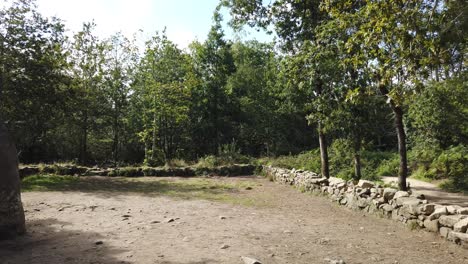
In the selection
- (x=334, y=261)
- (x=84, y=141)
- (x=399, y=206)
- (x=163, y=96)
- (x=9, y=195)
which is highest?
(x=163, y=96)

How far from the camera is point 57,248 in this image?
17.2 feet

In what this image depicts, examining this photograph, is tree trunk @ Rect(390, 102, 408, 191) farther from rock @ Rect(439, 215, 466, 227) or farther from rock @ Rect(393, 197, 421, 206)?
rock @ Rect(439, 215, 466, 227)

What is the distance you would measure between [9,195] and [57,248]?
1.43 metres

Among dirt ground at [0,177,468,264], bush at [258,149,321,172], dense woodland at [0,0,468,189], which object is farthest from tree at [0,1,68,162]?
bush at [258,149,321,172]

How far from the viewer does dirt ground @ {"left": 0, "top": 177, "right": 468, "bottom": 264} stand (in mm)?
4914

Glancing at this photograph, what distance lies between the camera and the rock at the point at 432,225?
6.20 m

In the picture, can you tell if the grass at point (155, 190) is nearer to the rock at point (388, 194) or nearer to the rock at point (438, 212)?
the rock at point (388, 194)

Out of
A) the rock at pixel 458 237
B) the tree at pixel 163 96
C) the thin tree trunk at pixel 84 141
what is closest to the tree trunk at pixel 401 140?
the rock at pixel 458 237

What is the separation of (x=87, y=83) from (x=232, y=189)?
16.1 m

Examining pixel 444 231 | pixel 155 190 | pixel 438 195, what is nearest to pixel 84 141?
pixel 155 190

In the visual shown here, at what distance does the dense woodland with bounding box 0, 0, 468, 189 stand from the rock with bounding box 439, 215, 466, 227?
6.87ft

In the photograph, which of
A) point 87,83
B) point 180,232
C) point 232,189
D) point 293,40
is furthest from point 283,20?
point 87,83

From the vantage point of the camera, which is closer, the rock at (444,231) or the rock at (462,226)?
the rock at (462,226)

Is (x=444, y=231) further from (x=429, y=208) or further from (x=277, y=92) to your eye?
(x=277, y=92)
